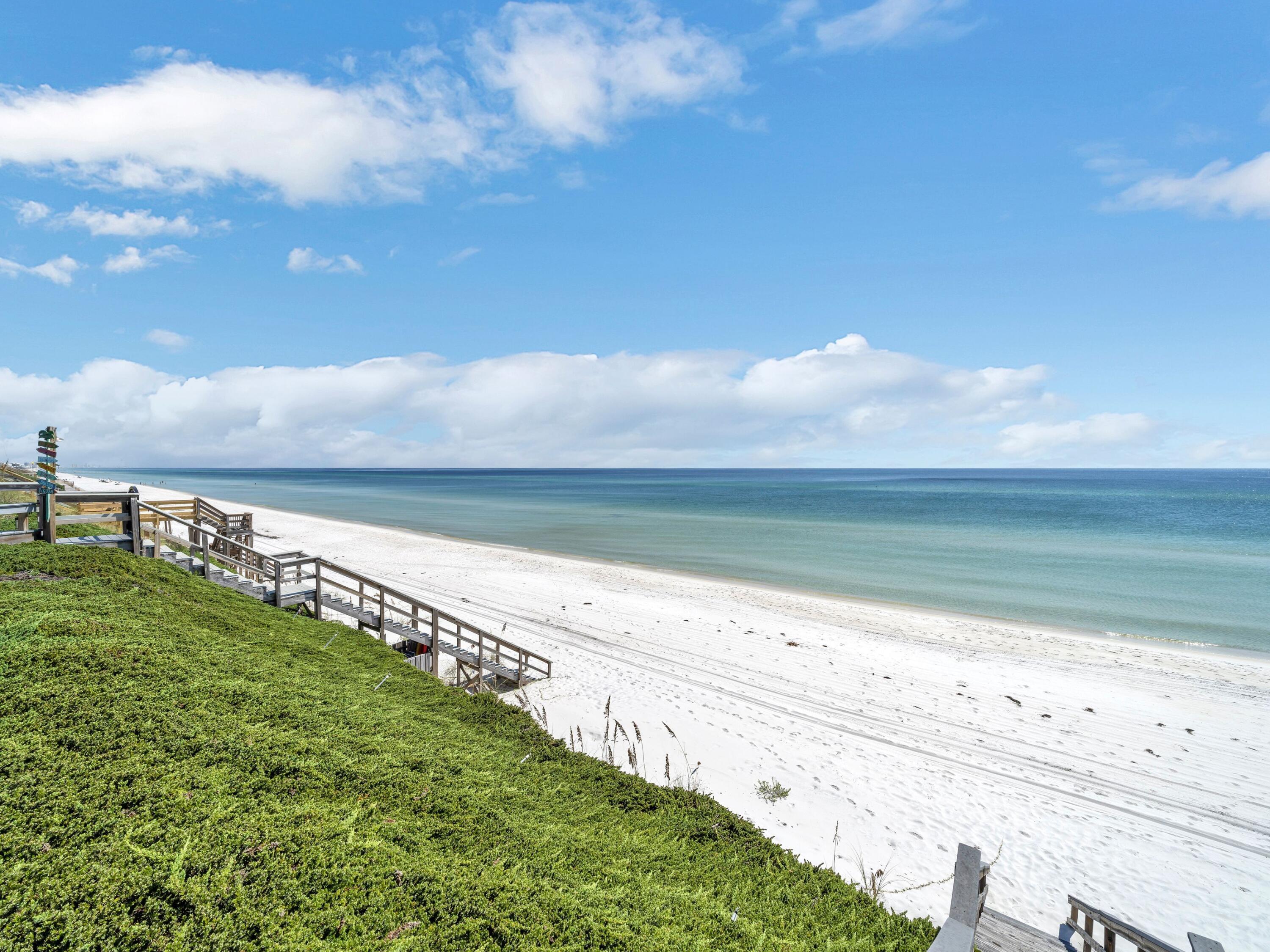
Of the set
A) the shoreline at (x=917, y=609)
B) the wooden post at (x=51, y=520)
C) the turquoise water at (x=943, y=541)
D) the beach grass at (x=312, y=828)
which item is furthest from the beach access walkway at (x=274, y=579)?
the turquoise water at (x=943, y=541)

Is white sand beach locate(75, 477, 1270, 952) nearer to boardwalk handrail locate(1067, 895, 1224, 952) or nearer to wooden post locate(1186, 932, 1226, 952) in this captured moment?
boardwalk handrail locate(1067, 895, 1224, 952)

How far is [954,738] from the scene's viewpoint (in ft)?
38.4

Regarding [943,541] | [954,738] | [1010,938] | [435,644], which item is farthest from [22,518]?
[943,541]

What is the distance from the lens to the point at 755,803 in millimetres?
8914

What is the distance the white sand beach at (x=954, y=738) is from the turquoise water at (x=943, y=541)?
5.84 meters

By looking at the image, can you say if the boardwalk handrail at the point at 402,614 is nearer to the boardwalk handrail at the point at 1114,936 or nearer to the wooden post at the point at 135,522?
the wooden post at the point at 135,522

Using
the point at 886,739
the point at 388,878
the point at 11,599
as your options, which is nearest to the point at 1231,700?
the point at 886,739

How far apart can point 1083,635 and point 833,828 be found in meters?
18.3

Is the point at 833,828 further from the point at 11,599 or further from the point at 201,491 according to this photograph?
the point at 201,491

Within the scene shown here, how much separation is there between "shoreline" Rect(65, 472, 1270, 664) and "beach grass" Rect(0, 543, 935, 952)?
19.9 metres

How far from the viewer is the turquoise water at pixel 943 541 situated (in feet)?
85.0

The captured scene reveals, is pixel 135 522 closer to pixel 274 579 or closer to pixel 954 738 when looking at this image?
pixel 274 579

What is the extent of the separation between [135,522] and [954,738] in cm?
1741

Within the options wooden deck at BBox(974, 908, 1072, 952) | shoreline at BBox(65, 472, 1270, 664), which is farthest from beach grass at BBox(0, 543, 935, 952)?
shoreline at BBox(65, 472, 1270, 664)
